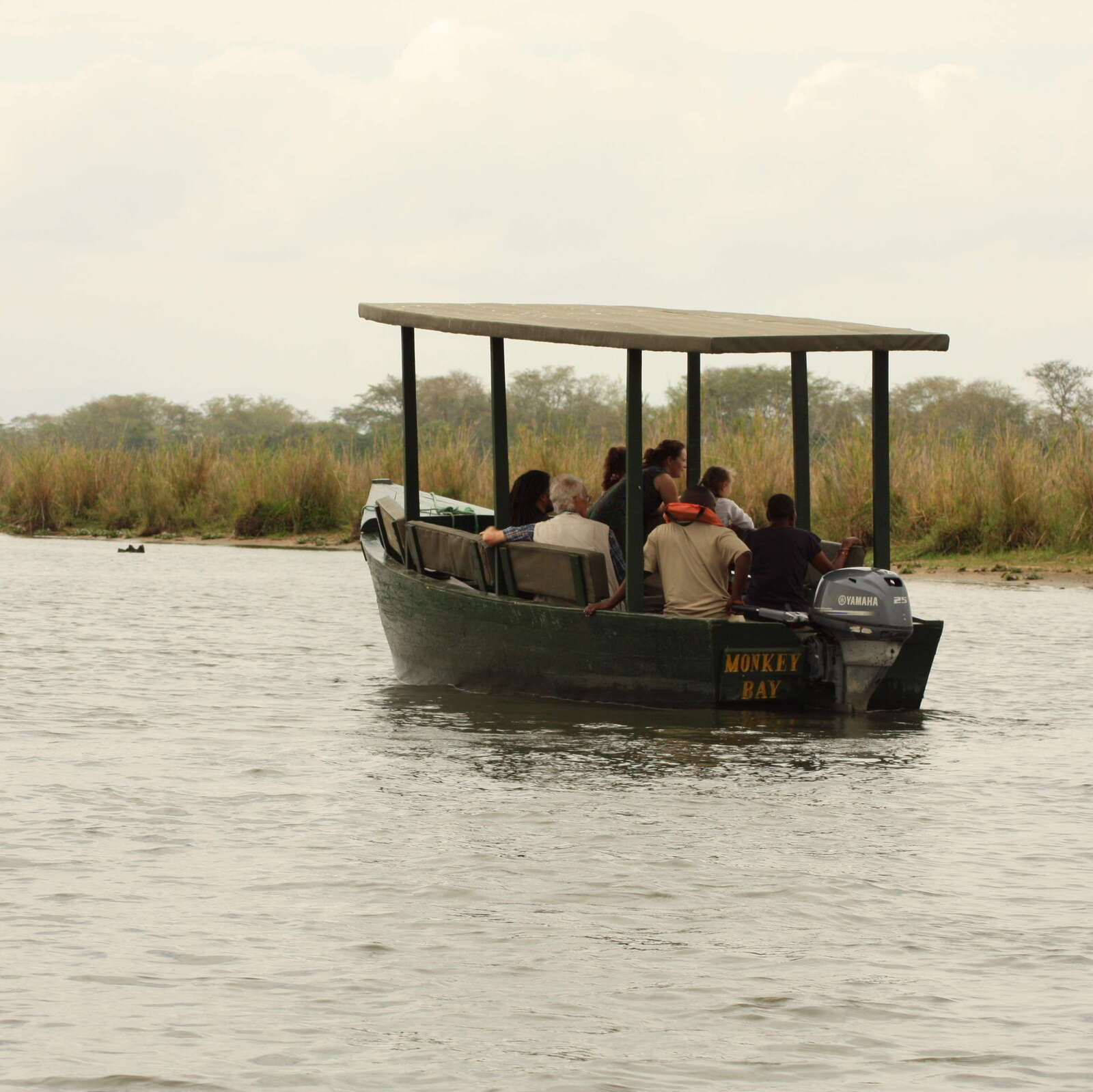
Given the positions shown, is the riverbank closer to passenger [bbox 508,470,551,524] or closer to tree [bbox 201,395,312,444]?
passenger [bbox 508,470,551,524]

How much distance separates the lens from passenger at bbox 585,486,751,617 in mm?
9844

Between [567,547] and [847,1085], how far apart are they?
605cm

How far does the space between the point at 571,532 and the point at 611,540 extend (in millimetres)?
317

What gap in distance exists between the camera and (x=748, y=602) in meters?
10.1

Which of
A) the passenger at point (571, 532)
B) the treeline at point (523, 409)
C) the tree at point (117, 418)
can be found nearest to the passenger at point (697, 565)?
the passenger at point (571, 532)

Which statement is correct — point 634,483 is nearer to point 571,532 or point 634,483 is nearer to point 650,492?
point 571,532

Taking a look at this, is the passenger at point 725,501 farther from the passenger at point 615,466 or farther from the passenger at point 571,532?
the passenger at point 571,532

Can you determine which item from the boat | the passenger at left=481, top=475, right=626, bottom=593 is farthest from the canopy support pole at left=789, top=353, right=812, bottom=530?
the passenger at left=481, top=475, right=626, bottom=593

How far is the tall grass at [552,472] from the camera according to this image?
2173cm

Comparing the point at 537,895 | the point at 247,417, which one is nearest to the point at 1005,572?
the point at 537,895

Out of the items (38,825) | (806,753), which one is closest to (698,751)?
(806,753)

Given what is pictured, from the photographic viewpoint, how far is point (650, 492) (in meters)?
10.6

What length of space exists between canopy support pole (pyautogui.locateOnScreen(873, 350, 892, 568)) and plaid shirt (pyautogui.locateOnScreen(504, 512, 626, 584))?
1.51 m

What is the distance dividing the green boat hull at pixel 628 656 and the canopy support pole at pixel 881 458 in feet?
1.89
